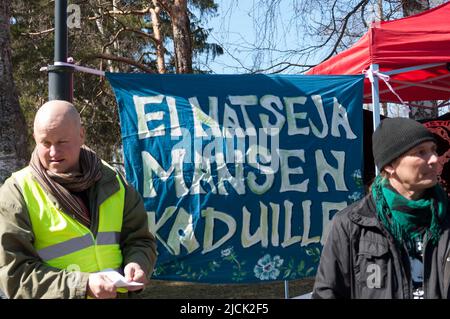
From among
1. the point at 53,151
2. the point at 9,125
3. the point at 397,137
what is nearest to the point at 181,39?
the point at 9,125

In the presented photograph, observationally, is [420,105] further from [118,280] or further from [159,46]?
[159,46]

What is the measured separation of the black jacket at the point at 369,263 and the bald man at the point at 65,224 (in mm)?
737

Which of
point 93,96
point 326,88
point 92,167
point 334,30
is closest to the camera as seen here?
point 92,167

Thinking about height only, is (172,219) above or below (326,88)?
below

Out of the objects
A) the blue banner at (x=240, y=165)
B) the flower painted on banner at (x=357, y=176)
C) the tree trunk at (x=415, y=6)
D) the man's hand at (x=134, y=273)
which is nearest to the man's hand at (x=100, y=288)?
the man's hand at (x=134, y=273)

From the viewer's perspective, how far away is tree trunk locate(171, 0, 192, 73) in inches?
399

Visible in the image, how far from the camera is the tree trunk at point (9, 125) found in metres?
5.36

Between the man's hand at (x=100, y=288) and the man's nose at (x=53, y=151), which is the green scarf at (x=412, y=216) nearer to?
the man's hand at (x=100, y=288)

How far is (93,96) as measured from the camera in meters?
12.8

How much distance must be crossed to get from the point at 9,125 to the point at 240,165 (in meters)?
2.25

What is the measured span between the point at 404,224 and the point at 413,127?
35 cm

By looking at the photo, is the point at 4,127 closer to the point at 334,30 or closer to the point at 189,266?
the point at 189,266

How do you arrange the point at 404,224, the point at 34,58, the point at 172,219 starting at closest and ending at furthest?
the point at 404,224
the point at 172,219
the point at 34,58
